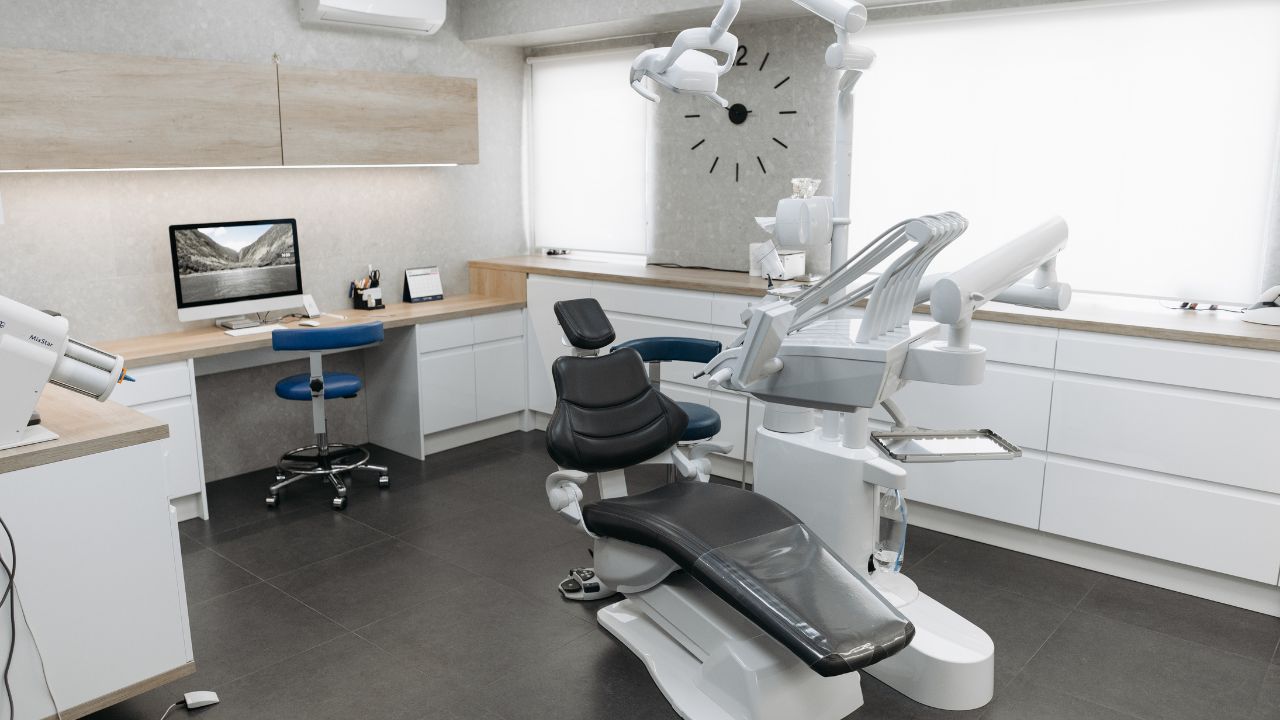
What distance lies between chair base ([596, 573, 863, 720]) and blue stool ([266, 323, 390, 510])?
2.01 meters

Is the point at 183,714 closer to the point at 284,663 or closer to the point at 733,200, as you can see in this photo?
the point at 284,663

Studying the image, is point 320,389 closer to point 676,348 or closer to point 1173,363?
point 676,348

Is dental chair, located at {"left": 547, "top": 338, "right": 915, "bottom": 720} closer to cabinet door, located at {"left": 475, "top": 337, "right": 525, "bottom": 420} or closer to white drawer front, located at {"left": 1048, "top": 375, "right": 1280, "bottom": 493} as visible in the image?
white drawer front, located at {"left": 1048, "top": 375, "right": 1280, "bottom": 493}

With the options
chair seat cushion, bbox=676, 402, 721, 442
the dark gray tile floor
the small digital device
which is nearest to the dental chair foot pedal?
the dark gray tile floor

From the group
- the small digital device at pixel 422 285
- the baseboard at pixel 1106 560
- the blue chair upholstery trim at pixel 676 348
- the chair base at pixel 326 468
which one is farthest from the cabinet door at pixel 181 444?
the baseboard at pixel 1106 560

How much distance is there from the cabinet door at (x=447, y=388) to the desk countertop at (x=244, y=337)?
234mm

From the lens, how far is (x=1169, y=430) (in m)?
3.53

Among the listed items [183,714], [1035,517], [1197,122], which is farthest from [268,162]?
[1197,122]

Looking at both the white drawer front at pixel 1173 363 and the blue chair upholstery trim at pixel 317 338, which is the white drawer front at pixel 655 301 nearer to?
the blue chair upholstery trim at pixel 317 338

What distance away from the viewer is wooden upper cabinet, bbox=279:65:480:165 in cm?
466

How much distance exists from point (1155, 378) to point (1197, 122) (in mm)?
1146

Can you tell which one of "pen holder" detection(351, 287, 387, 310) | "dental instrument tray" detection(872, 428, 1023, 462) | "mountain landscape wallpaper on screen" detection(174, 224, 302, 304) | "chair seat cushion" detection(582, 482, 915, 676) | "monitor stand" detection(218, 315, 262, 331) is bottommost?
"chair seat cushion" detection(582, 482, 915, 676)

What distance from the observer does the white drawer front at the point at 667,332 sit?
4.89 metres

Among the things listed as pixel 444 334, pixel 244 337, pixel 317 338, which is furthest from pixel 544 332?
pixel 244 337
